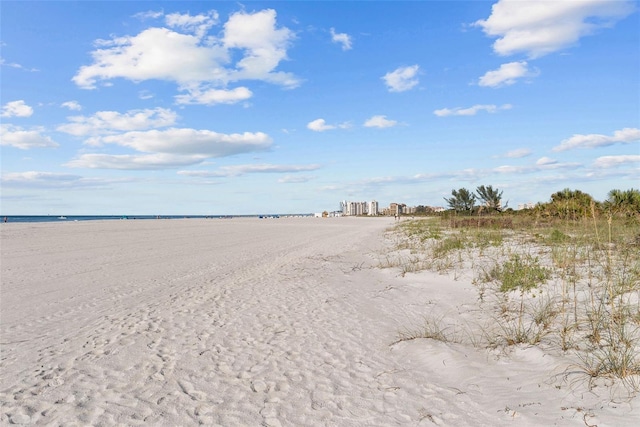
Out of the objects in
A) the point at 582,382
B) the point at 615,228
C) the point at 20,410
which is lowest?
the point at 20,410

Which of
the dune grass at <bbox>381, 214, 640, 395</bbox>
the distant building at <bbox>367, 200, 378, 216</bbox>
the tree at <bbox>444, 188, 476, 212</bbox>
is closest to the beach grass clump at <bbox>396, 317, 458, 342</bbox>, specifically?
the dune grass at <bbox>381, 214, 640, 395</bbox>

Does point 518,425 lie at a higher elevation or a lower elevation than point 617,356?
lower

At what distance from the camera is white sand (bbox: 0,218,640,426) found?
13.0 ft

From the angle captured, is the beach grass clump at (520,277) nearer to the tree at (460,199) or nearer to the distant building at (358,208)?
the tree at (460,199)

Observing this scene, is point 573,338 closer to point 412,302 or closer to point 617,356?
point 617,356

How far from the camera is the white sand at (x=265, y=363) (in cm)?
397

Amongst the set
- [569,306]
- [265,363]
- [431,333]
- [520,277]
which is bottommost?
[265,363]

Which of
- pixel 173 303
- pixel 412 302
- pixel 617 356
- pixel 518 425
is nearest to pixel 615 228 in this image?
pixel 412 302

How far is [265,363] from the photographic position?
5391mm

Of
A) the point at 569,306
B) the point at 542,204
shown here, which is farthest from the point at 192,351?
the point at 542,204

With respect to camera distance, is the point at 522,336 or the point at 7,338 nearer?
the point at 522,336

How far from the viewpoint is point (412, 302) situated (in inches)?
342

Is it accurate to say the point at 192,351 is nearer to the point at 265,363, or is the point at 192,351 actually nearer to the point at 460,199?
the point at 265,363

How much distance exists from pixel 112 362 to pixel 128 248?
663 inches
